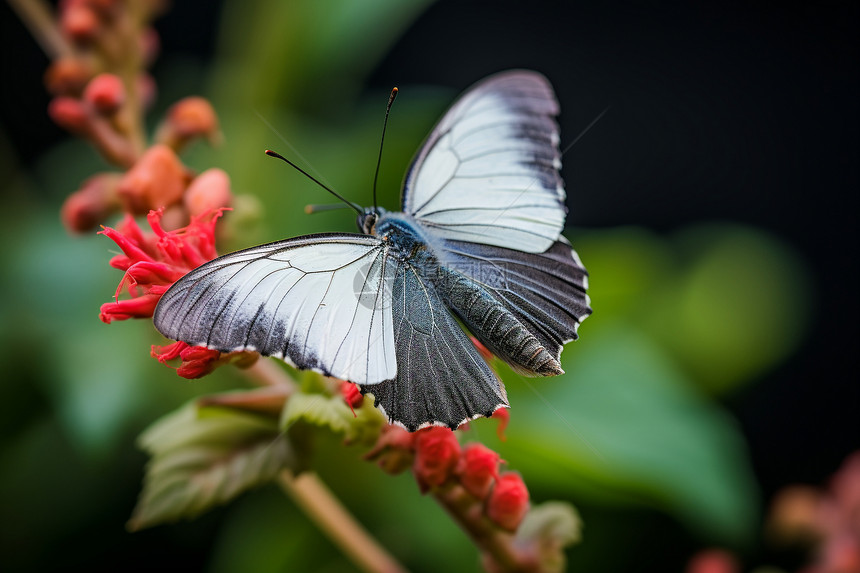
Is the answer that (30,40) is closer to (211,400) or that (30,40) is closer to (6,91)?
(6,91)

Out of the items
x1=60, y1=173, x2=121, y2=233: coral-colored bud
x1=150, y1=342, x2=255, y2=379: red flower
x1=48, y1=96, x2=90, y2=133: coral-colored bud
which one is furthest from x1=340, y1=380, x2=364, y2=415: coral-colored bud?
x1=48, y1=96, x2=90, y2=133: coral-colored bud

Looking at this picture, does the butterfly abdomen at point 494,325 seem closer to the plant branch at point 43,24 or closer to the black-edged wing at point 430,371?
the black-edged wing at point 430,371

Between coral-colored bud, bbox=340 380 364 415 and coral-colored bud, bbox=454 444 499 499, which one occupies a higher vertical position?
coral-colored bud, bbox=340 380 364 415

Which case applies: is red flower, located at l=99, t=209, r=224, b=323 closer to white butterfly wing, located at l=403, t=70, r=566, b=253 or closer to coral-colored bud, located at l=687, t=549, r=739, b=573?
white butterfly wing, located at l=403, t=70, r=566, b=253

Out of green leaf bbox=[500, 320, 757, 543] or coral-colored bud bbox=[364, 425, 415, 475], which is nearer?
coral-colored bud bbox=[364, 425, 415, 475]

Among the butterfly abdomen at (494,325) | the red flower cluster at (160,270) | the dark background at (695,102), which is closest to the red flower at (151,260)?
the red flower cluster at (160,270)

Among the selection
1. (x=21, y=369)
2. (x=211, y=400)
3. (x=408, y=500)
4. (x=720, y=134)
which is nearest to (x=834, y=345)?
(x=720, y=134)
